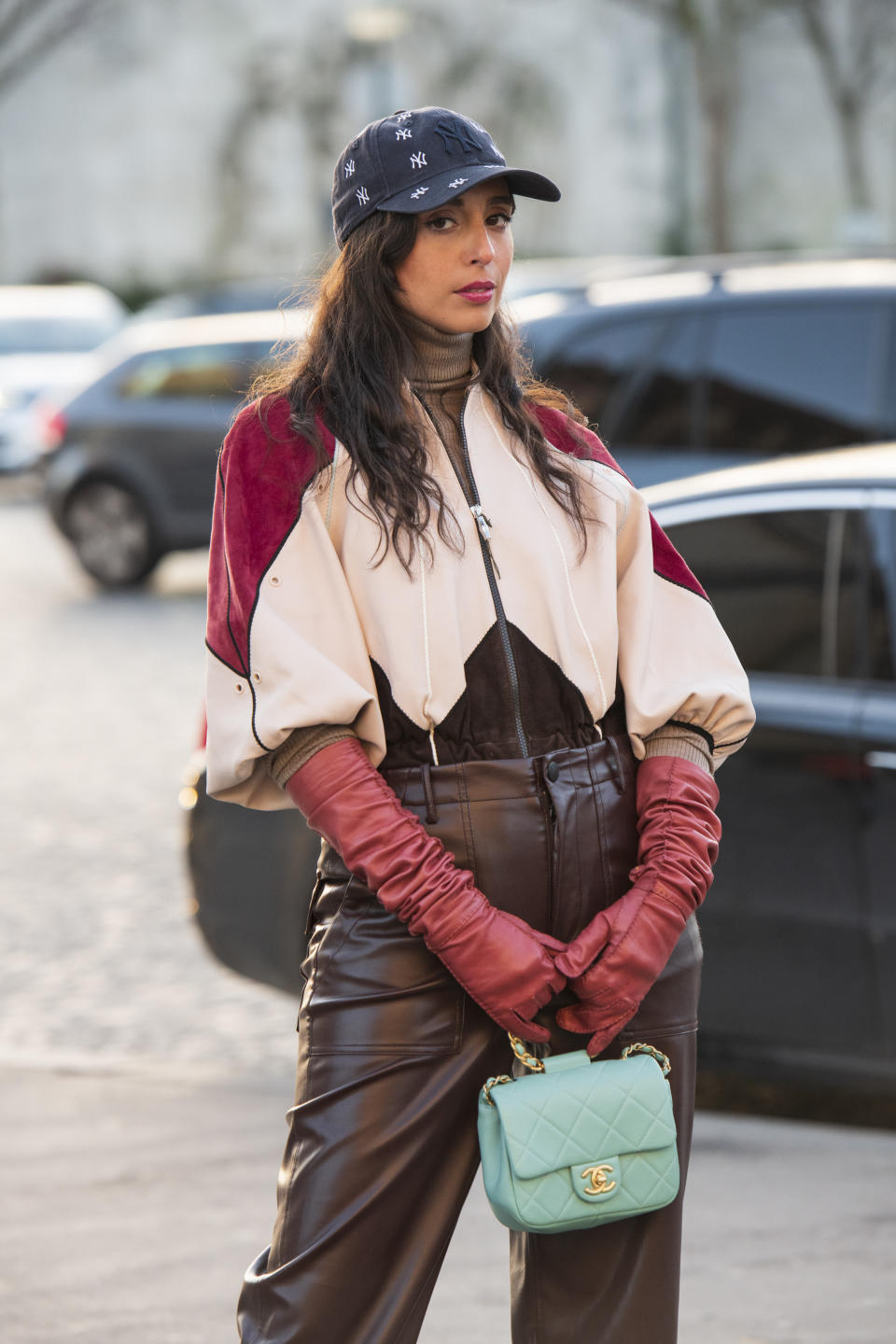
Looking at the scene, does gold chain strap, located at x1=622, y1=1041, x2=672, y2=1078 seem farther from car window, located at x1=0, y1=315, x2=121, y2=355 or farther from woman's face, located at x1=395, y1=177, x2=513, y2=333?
car window, located at x1=0, y1=315, x2=121, y2=355

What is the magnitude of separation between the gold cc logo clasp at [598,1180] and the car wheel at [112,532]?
10.3 m

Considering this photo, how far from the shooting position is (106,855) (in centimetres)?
634

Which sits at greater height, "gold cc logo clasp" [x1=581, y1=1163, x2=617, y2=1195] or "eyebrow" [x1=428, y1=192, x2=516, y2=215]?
"eyebrow" [x1=428, y1=192, x2=516, y2=215]

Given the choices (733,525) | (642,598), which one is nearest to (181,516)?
(733,525)

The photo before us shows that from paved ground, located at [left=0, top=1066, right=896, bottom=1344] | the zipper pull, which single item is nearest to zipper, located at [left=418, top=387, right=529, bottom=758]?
the zipper pull

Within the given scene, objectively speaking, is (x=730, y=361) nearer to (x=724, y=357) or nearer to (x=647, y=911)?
(x=724, y=357)

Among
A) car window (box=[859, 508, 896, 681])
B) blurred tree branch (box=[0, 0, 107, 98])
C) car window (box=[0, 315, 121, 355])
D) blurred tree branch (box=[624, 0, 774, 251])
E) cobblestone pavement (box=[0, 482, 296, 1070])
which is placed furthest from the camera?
blurred tree branch (box=[0, 0, 107, 98])

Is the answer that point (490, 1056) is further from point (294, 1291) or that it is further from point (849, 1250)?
point (849, 1250)

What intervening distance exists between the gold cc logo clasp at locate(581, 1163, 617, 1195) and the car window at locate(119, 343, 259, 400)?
10.2 m

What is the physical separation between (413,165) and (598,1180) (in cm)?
123

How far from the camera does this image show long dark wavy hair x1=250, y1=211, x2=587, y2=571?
7.24 ft

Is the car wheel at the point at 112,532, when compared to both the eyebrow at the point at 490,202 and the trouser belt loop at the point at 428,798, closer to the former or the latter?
the eyebrow at the point at 490,202

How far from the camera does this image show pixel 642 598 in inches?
92.7

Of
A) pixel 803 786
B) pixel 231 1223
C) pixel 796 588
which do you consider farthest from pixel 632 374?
pixel 231 1223
